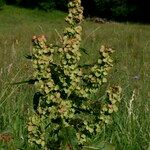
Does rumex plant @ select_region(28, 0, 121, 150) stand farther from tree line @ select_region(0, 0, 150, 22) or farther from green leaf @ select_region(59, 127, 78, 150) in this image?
tree line @ select_region(0, 0, 150, 22)

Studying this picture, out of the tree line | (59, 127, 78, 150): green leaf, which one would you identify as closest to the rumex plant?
(59, 127, 78, 150): green leaf

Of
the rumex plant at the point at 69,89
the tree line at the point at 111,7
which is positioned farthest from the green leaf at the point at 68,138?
the tree line at the point at 111,7

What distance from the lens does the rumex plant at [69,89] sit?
2682 millimetres

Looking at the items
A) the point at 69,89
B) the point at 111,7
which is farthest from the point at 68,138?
the point at 111,7

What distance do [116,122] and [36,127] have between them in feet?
6.66

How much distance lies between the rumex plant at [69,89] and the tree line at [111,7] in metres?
50.4

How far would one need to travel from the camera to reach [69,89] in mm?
2746

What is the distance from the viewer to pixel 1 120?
4.85 m

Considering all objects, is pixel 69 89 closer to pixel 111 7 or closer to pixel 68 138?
pixel 68 138

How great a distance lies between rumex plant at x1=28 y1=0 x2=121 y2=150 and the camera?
2.68m

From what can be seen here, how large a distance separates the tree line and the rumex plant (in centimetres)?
5044

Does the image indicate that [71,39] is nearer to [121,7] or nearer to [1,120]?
→ [1,120]

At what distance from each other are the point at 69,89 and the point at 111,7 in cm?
5334

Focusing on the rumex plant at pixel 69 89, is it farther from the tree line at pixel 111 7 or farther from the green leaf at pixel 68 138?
the tree line at pixel 111 7
